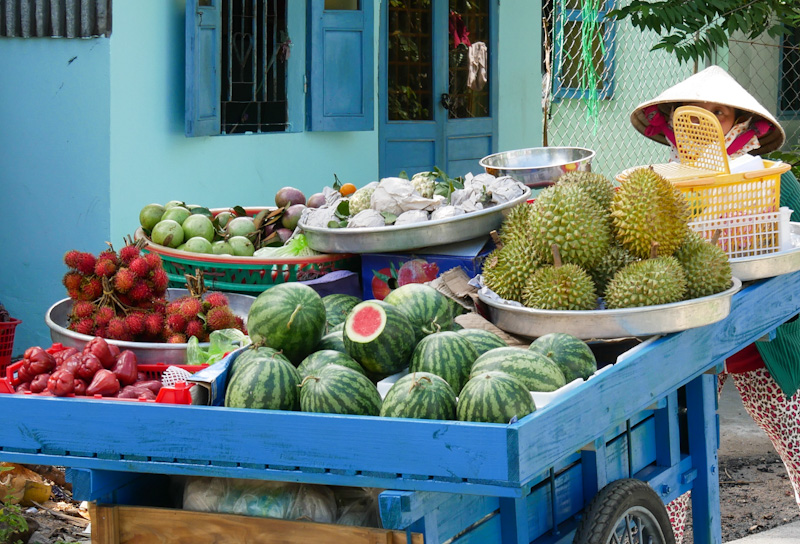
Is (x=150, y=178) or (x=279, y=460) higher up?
(x=150, y=178)

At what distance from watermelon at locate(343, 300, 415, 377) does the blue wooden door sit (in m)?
6.02

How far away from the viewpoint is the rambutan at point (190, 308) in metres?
2.79

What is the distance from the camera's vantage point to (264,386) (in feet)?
6.95

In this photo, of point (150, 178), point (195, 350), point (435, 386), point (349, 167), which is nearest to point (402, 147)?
point (349, 167)

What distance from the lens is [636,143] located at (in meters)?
10.7

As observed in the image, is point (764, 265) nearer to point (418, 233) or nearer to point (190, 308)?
point (418, 233)

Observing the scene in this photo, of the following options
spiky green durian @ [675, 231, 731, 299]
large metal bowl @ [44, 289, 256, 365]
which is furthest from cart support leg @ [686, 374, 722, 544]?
large metal bowl @ [44, 289, 256, 365]

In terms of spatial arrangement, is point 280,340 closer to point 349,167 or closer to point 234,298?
point 234,298

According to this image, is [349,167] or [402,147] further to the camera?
[402,147]

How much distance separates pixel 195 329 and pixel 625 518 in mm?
1319

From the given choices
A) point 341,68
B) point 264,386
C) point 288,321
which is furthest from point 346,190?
point 341,68

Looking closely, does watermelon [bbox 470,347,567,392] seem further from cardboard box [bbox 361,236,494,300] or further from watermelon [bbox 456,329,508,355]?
cardboard box [bbox 361,236,494,300]

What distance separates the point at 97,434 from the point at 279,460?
0.43 meters

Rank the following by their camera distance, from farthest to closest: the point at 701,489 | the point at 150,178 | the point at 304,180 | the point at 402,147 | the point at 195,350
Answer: the point at 402,147, the point at 304,180, the point at 150,178, the point at 701,489, the point at 195,350
